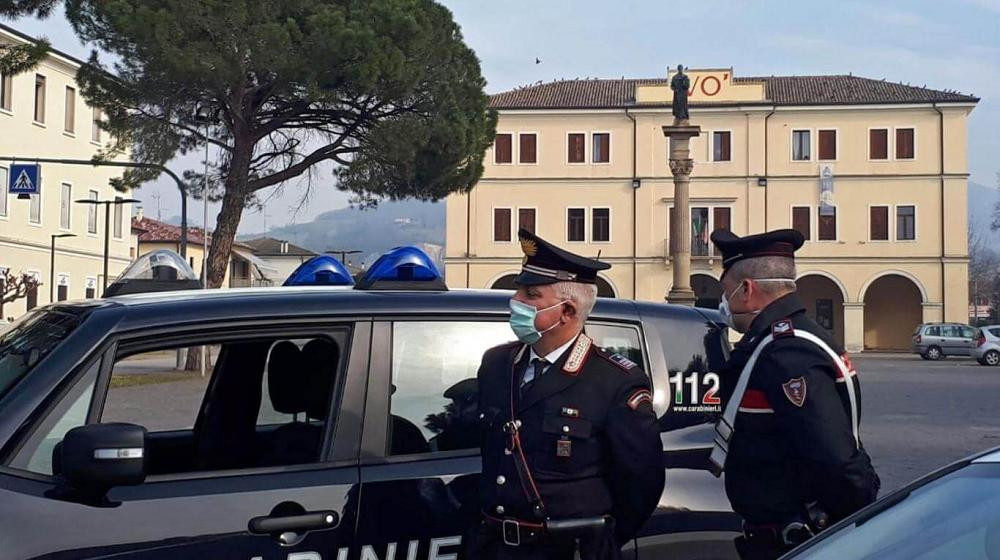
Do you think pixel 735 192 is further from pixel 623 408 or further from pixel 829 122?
pixel 623 408

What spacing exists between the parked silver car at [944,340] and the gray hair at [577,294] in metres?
45.6

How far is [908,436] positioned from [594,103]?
134 feet

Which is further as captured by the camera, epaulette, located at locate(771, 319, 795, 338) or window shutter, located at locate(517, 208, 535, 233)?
window shutter, located at locate(517, 208, 535, 233)

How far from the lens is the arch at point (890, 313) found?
2169 inches

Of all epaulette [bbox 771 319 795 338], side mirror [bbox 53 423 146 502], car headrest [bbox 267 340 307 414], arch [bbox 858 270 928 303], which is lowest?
side mirror [bbox 53 423 146 502]

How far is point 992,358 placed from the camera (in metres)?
41.3

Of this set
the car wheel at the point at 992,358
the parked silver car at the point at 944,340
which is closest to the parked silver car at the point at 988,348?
the car wheel at the point at 992,358

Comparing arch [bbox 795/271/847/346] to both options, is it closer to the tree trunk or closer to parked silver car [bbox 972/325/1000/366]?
parked silver car [bbox 972/325/1000/366]

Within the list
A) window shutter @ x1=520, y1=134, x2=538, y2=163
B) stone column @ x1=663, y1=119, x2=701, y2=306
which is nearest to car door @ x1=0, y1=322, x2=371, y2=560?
stone column @ x1=663, y1=119, x2=701, y2=306

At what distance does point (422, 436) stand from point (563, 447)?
60 cm

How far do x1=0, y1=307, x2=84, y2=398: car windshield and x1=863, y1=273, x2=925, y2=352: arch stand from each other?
54707 mm

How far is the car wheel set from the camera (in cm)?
4125

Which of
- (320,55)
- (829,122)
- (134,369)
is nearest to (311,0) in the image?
(320,55)

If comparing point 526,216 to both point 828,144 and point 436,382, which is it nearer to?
point 828,144
